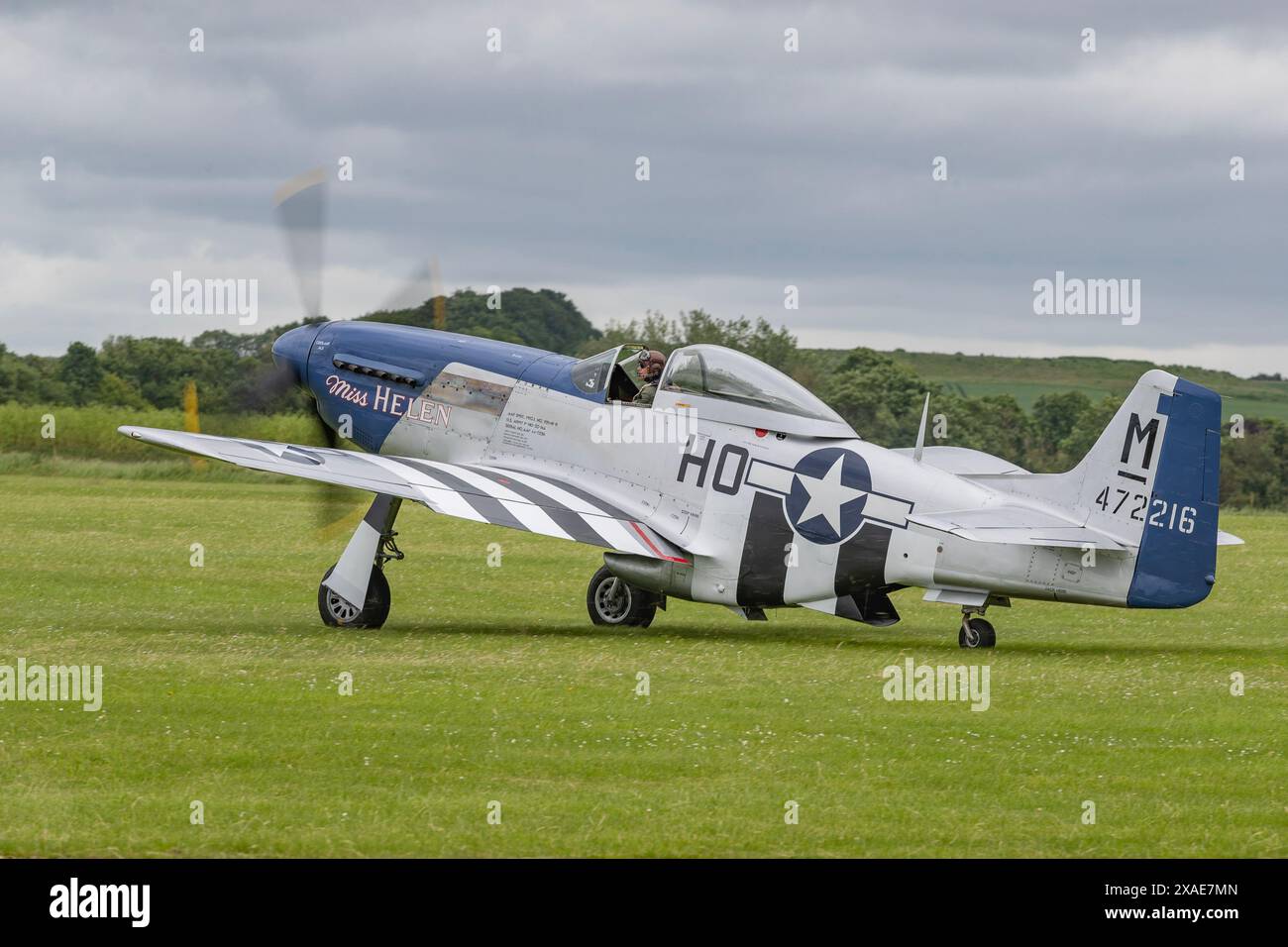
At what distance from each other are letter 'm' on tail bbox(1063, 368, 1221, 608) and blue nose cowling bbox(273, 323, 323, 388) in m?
8.87

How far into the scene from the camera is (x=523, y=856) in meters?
8.16

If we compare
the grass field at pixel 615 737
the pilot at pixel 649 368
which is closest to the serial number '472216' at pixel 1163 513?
the grass field at pixel 615 737

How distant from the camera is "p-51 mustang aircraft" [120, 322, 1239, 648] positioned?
1488 cm

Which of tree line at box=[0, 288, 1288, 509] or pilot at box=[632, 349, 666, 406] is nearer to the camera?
pilot at box=[632, 349, 666, 406]

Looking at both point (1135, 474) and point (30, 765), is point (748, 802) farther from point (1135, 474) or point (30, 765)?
point (1135, 474)

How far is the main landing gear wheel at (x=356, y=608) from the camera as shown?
17188mm

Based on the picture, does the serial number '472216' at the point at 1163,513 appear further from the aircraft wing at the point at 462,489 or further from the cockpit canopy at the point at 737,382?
the aircraft wing at the point at 462,489

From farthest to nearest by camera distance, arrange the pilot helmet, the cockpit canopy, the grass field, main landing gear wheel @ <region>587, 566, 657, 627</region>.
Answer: main landing gear wheel @ <region>587, 566, 657, 627</region> < the pilot helmet < the cockpit canopy < the grass field

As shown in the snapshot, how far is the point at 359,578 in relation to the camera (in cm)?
1714

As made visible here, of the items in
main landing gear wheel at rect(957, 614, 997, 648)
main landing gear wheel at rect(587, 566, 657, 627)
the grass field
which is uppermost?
main landing gear wheel at rect(587, 566, 657, 627)

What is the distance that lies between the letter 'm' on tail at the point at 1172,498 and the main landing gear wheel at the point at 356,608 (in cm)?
705

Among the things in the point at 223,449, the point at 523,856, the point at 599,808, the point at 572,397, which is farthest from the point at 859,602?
the point at 523,856

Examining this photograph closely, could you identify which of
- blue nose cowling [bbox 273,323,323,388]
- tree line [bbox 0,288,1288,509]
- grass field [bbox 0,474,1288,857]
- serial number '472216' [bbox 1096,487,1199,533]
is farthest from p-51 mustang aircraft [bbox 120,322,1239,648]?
tree line [bbox 0,288,1288,509]

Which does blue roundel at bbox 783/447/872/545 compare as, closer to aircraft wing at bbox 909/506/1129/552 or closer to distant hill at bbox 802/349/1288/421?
aircraft wing at bbox 909/506/1129/552
